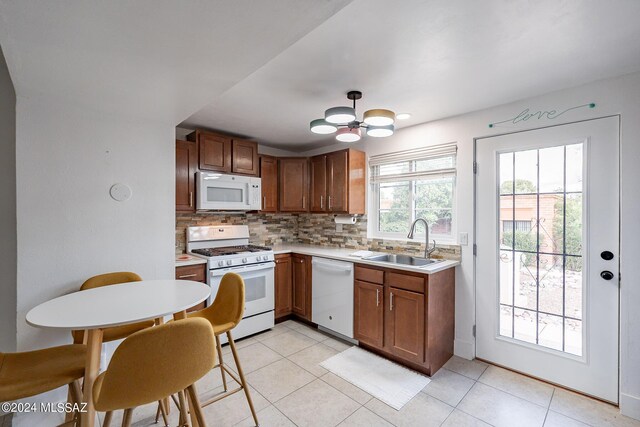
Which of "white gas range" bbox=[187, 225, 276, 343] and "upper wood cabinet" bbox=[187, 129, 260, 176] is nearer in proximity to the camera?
"white gas range" bbox=[187, 225, 276, 343]

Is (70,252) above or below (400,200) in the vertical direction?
below

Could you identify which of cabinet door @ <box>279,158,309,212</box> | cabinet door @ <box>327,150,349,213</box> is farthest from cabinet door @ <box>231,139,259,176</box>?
cabinet door @ <box>327,150,349,213</box>

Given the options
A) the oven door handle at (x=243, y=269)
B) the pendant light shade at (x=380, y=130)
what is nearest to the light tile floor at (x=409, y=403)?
the oven door handle at (x=243, y=269)

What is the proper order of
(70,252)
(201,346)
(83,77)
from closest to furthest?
(201,346) < (83,77) < (70,252)

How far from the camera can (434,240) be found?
296cm

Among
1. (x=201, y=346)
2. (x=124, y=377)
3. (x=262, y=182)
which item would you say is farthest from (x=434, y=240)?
(x=124, y=377)

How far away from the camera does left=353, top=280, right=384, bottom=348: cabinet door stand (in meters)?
2.69

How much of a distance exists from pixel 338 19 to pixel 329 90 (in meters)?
0.81

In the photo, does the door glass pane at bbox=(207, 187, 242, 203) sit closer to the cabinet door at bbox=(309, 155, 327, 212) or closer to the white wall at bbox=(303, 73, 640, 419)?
the cabinet door at bbox=(309, 155, 327, 212)

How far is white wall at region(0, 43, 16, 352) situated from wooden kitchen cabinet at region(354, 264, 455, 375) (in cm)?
268

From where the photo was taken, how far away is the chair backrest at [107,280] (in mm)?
1873

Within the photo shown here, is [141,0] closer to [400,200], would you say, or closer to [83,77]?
[83,77]

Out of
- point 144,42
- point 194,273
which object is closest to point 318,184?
point 194,273

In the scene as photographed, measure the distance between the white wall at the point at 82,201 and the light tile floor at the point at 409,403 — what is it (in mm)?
1010
